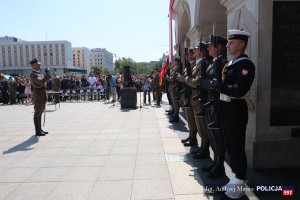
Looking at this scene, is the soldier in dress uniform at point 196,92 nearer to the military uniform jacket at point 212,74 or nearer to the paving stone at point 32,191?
the military uniform jacket at point 212,74

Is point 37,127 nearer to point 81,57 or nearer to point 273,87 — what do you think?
point 273,87

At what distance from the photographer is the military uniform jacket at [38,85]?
8023 millimetres

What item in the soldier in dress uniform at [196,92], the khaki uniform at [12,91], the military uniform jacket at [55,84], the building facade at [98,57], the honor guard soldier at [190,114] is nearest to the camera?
the soldier in dress uniform at [196,92]

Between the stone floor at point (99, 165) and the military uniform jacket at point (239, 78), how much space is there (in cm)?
144

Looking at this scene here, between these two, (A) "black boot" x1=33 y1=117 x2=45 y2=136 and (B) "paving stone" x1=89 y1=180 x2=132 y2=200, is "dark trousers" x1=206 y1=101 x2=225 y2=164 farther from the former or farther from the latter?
(A) "black boot" x1=33 y1=117 x2=45 y2=136

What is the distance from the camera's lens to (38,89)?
8.15 metres

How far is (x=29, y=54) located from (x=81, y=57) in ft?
88.0

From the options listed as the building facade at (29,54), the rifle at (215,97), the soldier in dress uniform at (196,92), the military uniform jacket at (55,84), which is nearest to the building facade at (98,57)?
the building facade at (29,54)

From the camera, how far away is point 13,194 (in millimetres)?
4309

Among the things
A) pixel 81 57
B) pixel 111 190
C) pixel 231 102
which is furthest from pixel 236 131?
pixel 81 57

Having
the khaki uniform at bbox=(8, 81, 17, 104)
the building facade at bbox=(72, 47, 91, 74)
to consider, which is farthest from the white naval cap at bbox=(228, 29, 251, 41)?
the building facade at bbox=(72, 47, 91, 74)

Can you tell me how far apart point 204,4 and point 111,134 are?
192 inches

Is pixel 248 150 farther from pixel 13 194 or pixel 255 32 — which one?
pixel 13 194

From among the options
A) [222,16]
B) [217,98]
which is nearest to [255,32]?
[217,98]
